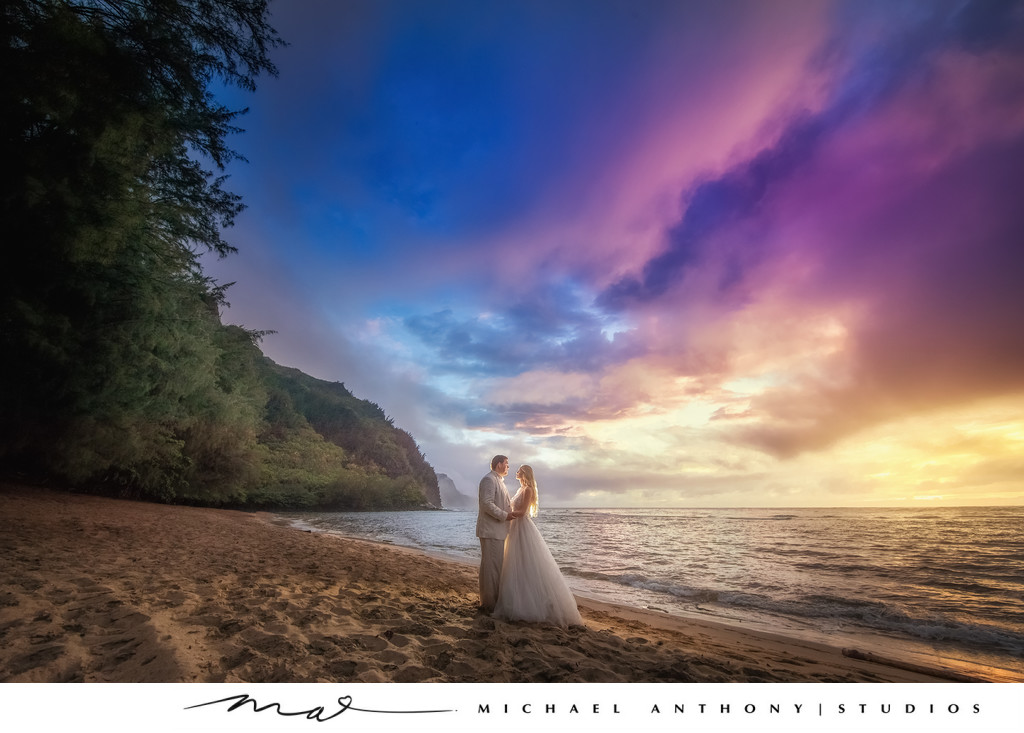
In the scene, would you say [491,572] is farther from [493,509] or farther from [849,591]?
[849,591]

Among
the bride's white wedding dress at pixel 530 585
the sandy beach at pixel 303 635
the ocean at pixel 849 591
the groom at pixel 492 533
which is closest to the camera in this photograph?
the sandy beach at pixel 303 635

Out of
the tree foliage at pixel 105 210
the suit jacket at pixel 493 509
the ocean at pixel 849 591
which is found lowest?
the ocean at pixel 849 591

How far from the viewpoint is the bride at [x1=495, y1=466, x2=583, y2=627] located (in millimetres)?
4867

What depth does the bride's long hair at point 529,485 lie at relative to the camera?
5441mm

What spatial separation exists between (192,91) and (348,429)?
248ft

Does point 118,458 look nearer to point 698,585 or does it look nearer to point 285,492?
point 698,585

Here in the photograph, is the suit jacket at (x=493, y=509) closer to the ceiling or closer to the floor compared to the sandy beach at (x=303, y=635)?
closer to the ceiling

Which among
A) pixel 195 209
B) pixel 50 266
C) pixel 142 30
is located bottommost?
pixel 50 266
